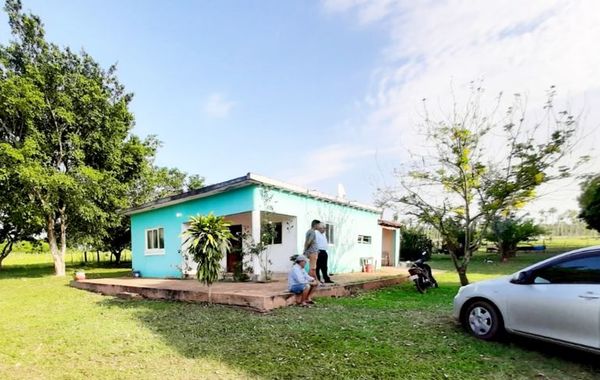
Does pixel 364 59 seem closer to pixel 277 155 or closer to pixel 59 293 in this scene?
pixel 277 155

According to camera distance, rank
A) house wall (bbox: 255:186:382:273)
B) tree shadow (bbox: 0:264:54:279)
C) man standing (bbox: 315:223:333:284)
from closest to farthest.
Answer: man standing (bbox: 315:223:333:284)
house wall (bbox: 255:186:382:273)
tree shadow (bbox: 0:264:54:279)

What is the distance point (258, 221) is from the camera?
10.4 metres

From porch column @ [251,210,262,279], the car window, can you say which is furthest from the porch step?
the car window

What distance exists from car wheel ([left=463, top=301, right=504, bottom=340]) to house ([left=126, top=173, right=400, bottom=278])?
6.24m

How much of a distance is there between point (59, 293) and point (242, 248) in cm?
647

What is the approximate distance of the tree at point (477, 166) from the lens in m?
9.13

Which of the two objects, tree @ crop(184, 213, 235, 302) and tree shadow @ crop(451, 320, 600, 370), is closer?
tree shadow @ crop(451, 320, 600, 370)

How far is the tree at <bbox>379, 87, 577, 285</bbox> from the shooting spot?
9.13 meters

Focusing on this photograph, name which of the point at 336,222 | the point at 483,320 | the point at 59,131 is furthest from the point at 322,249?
the point at 59,131

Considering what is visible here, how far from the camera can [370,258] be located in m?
16.4

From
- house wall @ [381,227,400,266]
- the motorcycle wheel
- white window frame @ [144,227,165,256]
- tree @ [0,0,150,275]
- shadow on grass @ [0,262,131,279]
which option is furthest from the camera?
house wall @ [381,227,400,266]

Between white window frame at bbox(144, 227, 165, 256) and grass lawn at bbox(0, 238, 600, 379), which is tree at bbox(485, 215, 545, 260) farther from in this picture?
white window frame at bbox(144, 227, 165, 256)

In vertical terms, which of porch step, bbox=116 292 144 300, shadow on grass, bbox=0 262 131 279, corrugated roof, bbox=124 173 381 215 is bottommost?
shadow on grass, bbox=0 262 131 279

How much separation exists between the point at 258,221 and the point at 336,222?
15.0 ft
